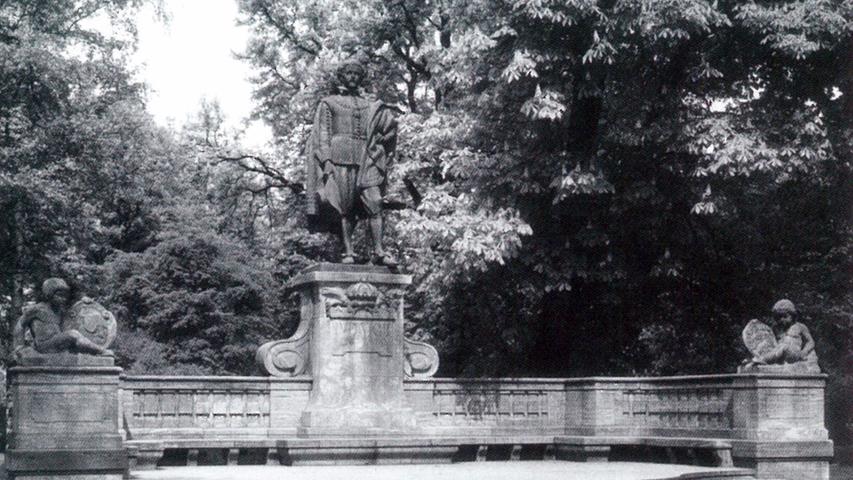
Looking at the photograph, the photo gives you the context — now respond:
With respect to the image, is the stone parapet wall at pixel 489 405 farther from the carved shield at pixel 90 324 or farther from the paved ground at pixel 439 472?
the carved shield at pixel 90 324

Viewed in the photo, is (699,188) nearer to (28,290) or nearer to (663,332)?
(663,332)

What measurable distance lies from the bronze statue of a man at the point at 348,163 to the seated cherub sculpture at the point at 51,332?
15.1 feet

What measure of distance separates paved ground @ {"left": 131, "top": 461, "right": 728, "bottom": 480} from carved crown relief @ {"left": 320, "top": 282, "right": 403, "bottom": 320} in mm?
2108

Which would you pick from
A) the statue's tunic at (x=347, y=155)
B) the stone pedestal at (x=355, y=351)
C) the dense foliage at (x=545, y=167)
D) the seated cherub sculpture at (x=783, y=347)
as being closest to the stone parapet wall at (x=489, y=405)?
the stone pedestal at (x=355, y=351)

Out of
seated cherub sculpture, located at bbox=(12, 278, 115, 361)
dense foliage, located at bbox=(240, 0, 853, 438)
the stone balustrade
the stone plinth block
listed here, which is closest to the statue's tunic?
the stone balustrade

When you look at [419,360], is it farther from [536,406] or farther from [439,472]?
[439,472]

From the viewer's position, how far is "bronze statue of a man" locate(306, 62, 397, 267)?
1744 cm

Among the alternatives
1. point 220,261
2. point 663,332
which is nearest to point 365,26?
point 220,261

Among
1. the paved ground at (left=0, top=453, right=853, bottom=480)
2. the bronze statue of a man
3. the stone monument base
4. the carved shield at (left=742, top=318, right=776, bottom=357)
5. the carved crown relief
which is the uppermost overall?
the bronze statue of a man

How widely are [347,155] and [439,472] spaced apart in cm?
474

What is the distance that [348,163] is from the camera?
57.4ft

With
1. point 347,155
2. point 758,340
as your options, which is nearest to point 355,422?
point 347,155

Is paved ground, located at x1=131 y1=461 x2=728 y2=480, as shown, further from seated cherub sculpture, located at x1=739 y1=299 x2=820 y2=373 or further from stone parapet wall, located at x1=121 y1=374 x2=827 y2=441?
seated cherub sculpture, located at x1=739 y1=299 x2=820 y2=373

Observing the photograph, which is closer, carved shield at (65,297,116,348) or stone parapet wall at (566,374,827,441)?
→ carved shield at (65,297,116,348)
